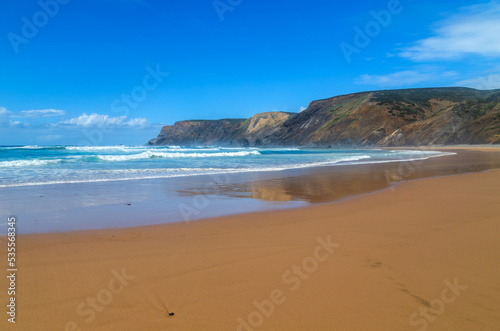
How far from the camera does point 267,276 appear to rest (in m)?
3.43

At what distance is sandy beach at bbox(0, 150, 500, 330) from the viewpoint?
2635 mm

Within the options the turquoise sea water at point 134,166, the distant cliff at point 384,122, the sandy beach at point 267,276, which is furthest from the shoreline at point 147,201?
the distant cliff at point 384,122

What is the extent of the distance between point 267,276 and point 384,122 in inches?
3349

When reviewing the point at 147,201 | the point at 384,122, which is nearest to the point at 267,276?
the point at 147,201

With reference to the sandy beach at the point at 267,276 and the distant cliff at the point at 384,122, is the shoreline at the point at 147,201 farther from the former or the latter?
the distant cliff at the point at 384,122

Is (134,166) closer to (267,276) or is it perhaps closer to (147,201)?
(147,201)

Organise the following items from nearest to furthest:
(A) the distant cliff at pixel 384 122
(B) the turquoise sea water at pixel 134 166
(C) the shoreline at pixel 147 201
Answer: (C) the shoreline at pixel 147 201 → (B) the turquoise sea water at pixel 134 166 → (A) the distant cliff at pixel 384 122

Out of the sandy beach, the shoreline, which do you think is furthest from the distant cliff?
the sandy beach

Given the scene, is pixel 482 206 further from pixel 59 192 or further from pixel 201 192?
pixel 59 192

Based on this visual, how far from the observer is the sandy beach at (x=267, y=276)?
8.64 ft

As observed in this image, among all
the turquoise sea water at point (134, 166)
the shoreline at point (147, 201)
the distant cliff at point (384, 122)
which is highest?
the distant cliff at point (384, 122)

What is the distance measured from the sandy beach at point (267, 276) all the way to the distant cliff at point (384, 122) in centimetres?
6137

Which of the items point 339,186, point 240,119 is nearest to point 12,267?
point 339,186

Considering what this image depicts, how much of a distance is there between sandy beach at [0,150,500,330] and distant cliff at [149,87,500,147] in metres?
61.4
